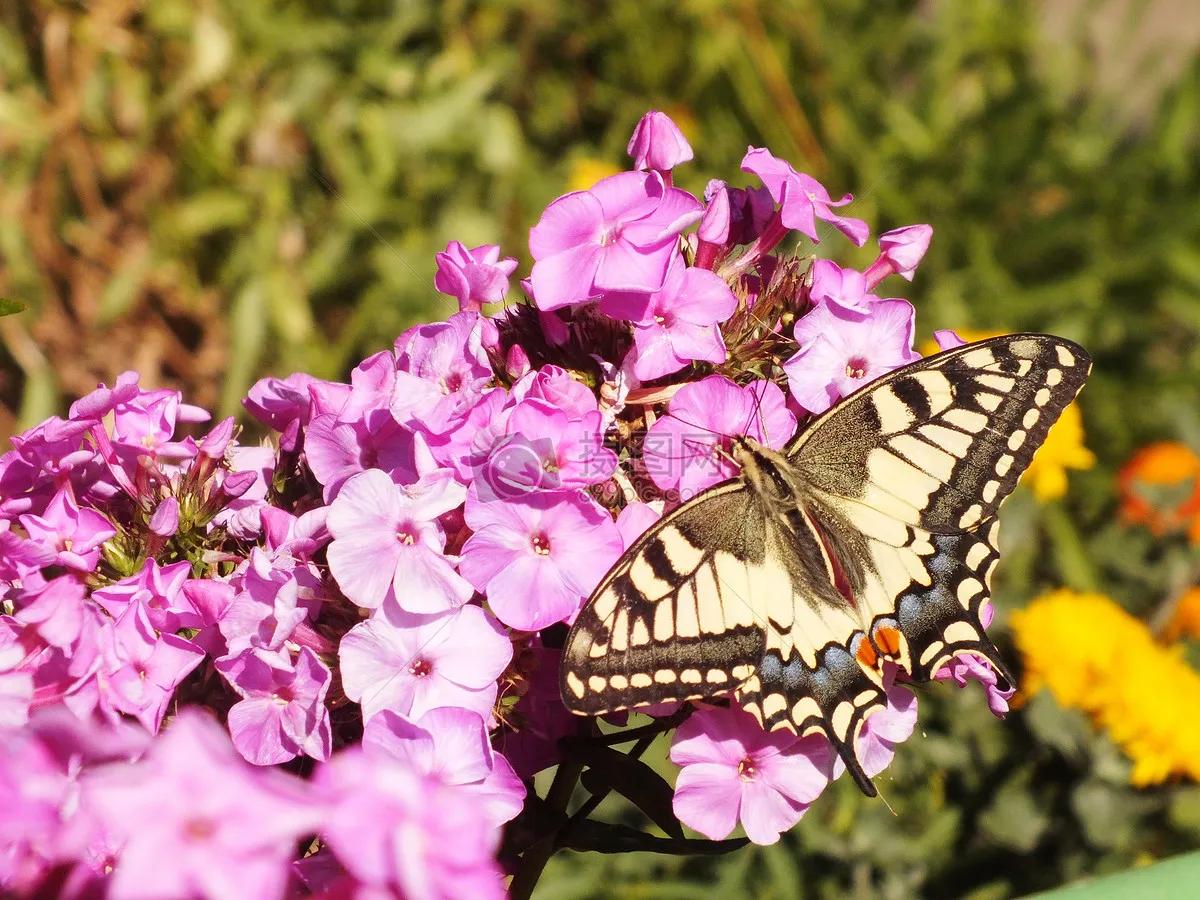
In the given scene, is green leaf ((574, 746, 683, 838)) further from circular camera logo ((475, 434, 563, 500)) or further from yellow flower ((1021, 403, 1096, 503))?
yellow flower ((1021, 403, 1096, 503))

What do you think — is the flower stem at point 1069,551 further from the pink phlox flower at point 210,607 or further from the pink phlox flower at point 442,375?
the pink phlox flower at point 210,607

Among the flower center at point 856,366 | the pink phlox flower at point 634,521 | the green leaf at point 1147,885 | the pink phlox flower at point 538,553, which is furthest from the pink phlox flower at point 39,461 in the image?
the green leaf at point 1147,885

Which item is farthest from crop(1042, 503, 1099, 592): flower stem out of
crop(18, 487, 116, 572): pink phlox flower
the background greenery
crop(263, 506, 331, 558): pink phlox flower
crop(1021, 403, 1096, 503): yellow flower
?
crop(18, 487, 116, 572): pink phlox flower

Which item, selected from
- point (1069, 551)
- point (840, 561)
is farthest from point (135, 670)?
point (1069, 551)

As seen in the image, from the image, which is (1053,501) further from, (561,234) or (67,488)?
(67,488)

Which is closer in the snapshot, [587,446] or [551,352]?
[587,446]

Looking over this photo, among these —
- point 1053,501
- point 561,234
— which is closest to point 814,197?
point 561,234

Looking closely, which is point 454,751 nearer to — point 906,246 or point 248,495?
point 248,495
